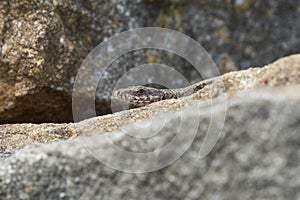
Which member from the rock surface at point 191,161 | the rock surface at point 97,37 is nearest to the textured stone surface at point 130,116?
the rock surface at point 191,161

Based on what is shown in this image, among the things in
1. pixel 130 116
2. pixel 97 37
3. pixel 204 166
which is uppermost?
pixel 97 37

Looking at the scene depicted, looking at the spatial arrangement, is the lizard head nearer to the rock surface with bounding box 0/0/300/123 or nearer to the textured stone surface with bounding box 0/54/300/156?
the textured stone surface with bounding box 0/54/300/156

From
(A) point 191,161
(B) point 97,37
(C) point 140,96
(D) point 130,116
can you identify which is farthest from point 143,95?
(A) point 191,161

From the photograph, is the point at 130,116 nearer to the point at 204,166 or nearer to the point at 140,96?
the point at 140,96

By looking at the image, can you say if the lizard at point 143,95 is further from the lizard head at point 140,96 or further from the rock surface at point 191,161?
the rock surface at point 191,161

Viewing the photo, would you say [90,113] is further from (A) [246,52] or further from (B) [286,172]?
(B) [286,172]

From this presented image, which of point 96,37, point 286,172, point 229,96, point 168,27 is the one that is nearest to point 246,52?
point 168,27

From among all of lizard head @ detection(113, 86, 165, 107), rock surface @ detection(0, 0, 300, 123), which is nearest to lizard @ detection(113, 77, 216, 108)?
lizard head @ detection(113, 86, 165, 107)
